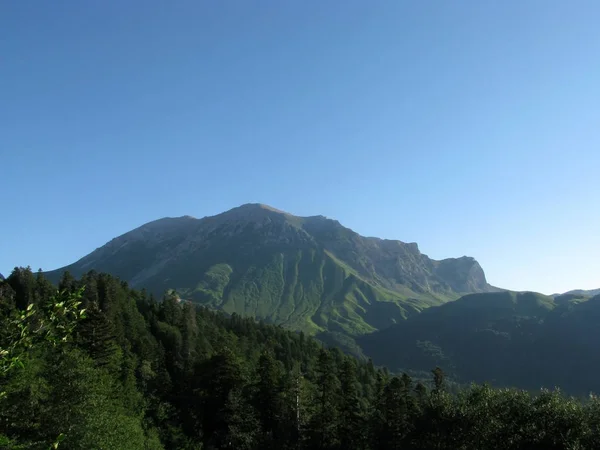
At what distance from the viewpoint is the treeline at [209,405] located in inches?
1591

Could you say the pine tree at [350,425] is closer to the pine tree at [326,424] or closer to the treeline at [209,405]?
the treeline at [209,405]

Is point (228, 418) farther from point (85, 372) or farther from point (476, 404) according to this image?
point (476, 404)

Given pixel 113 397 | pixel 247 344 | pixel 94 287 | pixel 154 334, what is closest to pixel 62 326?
pixel 113 397

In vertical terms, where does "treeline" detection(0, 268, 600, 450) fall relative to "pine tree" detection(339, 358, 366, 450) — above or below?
above

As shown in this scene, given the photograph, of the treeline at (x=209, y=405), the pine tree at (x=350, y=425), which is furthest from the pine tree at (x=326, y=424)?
the pine tree at (x=350, y=425)

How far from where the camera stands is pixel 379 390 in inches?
3378

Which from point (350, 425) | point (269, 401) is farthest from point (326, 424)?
point (269, 401)

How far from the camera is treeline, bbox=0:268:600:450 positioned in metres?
40.4

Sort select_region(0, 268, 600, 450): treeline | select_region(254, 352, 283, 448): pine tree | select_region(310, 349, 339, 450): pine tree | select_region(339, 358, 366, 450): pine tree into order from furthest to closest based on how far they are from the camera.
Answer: select_region(254, 352, 283, 448): pine tree < select_region(339, 358, 366, 450): pine tree < select_region(310, 349, 339, 450): pine tree < select_region(0, 268, 600, 450): treeline

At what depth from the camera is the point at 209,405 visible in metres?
82.3

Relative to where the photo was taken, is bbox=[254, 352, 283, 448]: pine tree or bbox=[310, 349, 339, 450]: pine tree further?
bbox=[254, 352, 283, 448]: pine tree

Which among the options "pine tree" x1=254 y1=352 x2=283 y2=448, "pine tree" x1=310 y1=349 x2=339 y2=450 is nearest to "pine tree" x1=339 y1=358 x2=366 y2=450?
"pine tree" x1=310 y1=349 x2=339 y2=450

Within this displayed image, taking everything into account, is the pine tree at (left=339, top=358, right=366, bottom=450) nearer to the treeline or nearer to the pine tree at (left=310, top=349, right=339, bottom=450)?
the treeline

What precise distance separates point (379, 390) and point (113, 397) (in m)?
49.0
